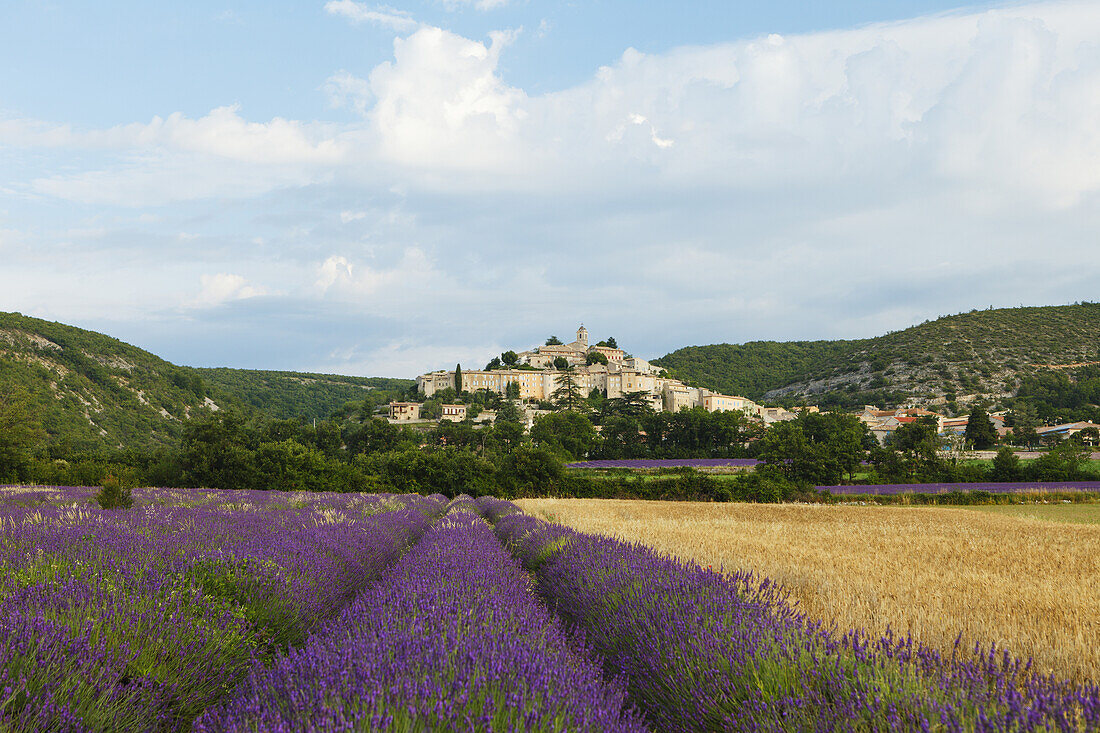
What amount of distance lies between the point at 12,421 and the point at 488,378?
72064mm

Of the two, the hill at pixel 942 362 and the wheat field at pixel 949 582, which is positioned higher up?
the hill at pixel 942 362

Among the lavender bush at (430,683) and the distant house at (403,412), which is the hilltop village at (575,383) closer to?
the distant house at (403,412)

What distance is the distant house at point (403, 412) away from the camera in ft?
290

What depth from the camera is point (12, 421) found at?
116ft

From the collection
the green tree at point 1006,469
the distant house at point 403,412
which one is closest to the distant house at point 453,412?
the distant house at point 403,412

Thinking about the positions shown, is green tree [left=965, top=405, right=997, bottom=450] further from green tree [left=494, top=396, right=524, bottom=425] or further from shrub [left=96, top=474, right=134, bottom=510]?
shrub [left=96, top=474, right=134, bottom=510]

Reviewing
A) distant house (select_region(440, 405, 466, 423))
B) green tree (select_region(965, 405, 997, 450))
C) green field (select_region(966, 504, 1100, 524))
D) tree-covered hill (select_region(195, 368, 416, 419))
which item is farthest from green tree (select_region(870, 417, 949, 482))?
tree-covered hill (select_region(195, 368, 416, 419))

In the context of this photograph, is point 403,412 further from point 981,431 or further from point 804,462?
point 981,431

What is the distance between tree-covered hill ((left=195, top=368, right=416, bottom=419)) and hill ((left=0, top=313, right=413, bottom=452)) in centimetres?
237

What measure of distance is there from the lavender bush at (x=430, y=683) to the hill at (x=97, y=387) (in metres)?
49.0

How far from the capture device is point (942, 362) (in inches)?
3593

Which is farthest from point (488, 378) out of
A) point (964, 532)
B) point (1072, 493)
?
point (964, 532)

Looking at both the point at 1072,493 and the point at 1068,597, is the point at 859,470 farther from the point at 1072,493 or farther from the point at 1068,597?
the point at 1068,597

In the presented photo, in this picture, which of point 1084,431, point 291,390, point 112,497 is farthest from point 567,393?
point 112,497
